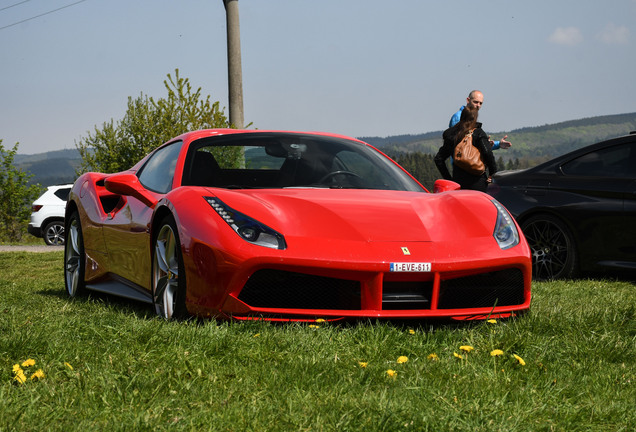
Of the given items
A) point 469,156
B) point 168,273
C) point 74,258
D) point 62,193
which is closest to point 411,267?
point 168,273

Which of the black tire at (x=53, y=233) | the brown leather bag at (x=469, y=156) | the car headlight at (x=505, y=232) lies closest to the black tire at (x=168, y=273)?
the car headlight at (x=505, y=232)

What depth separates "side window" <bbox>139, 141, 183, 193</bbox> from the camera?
531 centimetres

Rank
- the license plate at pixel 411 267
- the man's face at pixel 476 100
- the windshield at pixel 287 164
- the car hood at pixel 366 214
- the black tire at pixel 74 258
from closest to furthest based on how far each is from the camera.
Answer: the license plate at pixel 411 267, the car hood at pixel 366 214, the windshield at pixel 287 164, the black tire at pixel 74 258, the man's face at pixel 476 100

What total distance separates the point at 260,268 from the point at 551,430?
5.72 ft

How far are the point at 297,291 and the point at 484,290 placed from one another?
0.99 meters

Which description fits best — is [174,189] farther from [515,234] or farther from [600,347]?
[600,347]

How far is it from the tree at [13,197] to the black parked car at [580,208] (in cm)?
3275

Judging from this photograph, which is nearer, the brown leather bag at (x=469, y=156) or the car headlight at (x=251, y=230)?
the car headlight at (x=251, y=230)

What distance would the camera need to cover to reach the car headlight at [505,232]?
4321 mm

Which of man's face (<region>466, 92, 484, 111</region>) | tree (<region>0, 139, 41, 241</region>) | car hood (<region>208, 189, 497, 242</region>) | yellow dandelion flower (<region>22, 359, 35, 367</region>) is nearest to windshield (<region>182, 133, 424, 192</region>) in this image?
car hood (<region>208, 189, 497, 242</region>)

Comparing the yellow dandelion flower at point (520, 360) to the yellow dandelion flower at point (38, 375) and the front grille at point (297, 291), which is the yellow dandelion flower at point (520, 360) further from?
the yellow dandelion flower at point (38, 375)

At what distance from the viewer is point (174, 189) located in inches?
187

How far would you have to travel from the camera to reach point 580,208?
25.8 ft

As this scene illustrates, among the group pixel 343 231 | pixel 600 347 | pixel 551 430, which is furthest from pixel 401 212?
pixel 551 430
